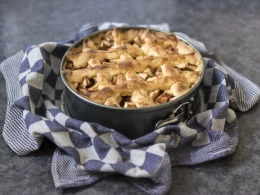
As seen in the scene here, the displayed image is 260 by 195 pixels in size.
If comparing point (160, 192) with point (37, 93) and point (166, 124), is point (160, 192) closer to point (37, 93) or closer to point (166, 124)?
point (166, 124)

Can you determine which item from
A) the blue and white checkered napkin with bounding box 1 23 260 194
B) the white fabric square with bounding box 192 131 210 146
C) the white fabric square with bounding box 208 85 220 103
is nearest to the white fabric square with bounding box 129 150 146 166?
the blue and white checkered napkin with bounding box 1 23 260 194

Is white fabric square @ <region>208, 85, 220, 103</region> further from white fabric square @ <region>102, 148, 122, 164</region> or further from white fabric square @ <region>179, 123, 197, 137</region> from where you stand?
white fabric square @ <region>102, 148, 122, 164</region>

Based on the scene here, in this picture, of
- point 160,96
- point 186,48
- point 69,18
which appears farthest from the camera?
point 69,18

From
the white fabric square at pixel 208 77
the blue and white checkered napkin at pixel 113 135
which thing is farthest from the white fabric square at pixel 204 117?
the white fabric square at pixel 208 77

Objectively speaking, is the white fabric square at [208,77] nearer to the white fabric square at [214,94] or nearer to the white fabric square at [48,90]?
the white fabric square at [214,94]

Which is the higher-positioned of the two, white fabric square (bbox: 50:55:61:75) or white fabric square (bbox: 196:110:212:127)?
white fabric square (bbox: 50:55:61:75)

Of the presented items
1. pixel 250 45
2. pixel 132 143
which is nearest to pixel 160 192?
pixel 132 143
